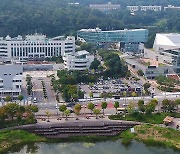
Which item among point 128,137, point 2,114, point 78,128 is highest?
point 2,114

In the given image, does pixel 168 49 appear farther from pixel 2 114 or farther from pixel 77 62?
pixel 2 114

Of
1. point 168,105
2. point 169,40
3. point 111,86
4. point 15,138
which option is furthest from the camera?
point 169,40

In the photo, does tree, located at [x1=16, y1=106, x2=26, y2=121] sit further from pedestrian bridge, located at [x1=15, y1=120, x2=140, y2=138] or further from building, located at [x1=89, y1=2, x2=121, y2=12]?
building, located at [x1=89, y1=2, x2=121, y2=12]

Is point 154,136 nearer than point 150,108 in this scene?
Yes

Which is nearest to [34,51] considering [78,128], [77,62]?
[77,62]

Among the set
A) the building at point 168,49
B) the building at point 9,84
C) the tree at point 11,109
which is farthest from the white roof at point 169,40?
the tree at point 11,109

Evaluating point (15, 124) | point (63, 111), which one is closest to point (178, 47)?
point (63, 111)

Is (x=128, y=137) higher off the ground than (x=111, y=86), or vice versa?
(x=111, y=86)
